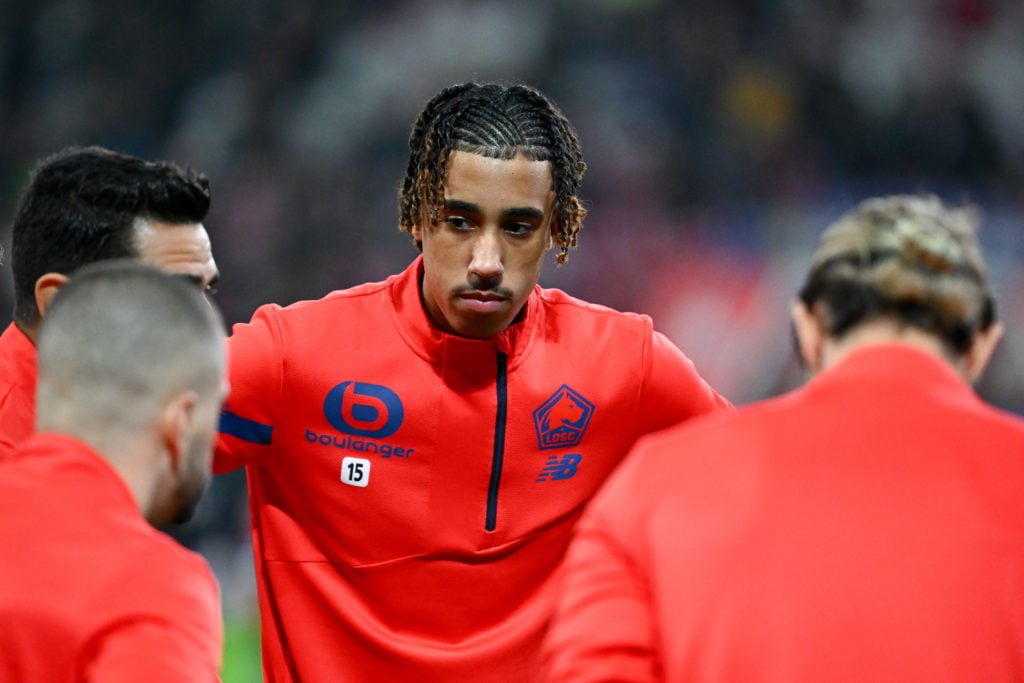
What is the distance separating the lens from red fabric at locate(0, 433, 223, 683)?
6.78ft

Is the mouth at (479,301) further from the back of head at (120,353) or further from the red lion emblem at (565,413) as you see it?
the back of head at (120,353)

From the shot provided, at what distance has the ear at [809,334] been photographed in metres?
2.32

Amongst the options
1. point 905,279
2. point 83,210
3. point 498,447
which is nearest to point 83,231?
point 83,210

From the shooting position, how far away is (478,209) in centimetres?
347

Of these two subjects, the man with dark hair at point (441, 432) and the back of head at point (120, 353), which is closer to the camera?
the back of head at point (120, 353)

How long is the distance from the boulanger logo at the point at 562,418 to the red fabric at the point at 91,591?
4.75 ft

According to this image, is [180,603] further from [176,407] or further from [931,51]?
[931,51]

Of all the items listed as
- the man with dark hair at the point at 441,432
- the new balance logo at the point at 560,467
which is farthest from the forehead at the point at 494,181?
the new balance logo at the point at 560,467

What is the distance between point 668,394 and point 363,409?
0.81 m

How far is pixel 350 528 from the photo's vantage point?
3490 mm

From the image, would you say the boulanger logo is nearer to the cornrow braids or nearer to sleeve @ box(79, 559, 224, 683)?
the cornrow braids

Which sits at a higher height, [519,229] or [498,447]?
[519,229]

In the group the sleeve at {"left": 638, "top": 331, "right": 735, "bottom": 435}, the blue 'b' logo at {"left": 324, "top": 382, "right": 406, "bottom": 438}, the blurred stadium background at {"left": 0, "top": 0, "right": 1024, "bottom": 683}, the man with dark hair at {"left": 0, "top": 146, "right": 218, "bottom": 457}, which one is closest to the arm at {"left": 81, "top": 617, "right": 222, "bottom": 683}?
the man with dark hair at {"left": 0, "top": 146, "right": 218, "bottom": 457}

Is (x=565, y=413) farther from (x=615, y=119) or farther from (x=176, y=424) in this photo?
(x=615, y=119)
